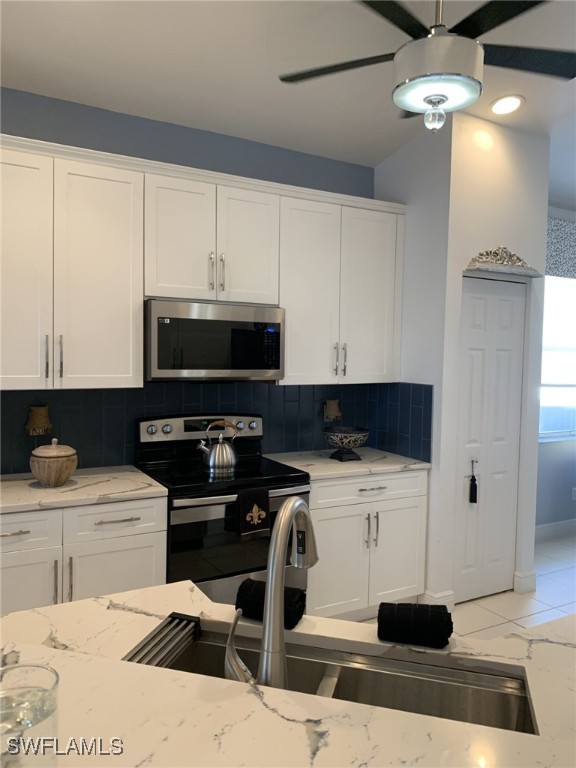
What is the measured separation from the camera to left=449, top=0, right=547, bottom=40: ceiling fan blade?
1.57 m

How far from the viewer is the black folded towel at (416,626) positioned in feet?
4.05

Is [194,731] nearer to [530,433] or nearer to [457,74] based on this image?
[457,74]

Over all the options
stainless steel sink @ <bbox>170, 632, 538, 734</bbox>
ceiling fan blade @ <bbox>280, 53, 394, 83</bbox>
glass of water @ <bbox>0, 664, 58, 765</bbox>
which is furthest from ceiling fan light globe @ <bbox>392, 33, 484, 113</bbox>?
glass of water @ <bbox>0, 664, 58, 765</bbox>

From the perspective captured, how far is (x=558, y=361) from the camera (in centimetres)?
490

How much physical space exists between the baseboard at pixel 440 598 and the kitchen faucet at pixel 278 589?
259cm

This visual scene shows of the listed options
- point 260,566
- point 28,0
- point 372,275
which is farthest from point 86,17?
point 260,566

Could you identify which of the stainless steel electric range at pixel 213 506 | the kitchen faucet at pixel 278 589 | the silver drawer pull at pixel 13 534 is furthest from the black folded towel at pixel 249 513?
the kitchen faucet at pixel 278 589

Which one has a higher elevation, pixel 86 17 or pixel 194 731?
pixel 86 17

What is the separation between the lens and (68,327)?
269 centimetres

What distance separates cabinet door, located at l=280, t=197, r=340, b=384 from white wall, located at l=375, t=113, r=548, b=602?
1.76 ft

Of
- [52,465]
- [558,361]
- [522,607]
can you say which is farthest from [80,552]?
[558,361]

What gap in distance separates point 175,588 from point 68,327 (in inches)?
63.2

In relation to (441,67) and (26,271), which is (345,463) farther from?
(441,67)

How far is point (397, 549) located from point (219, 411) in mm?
1335
